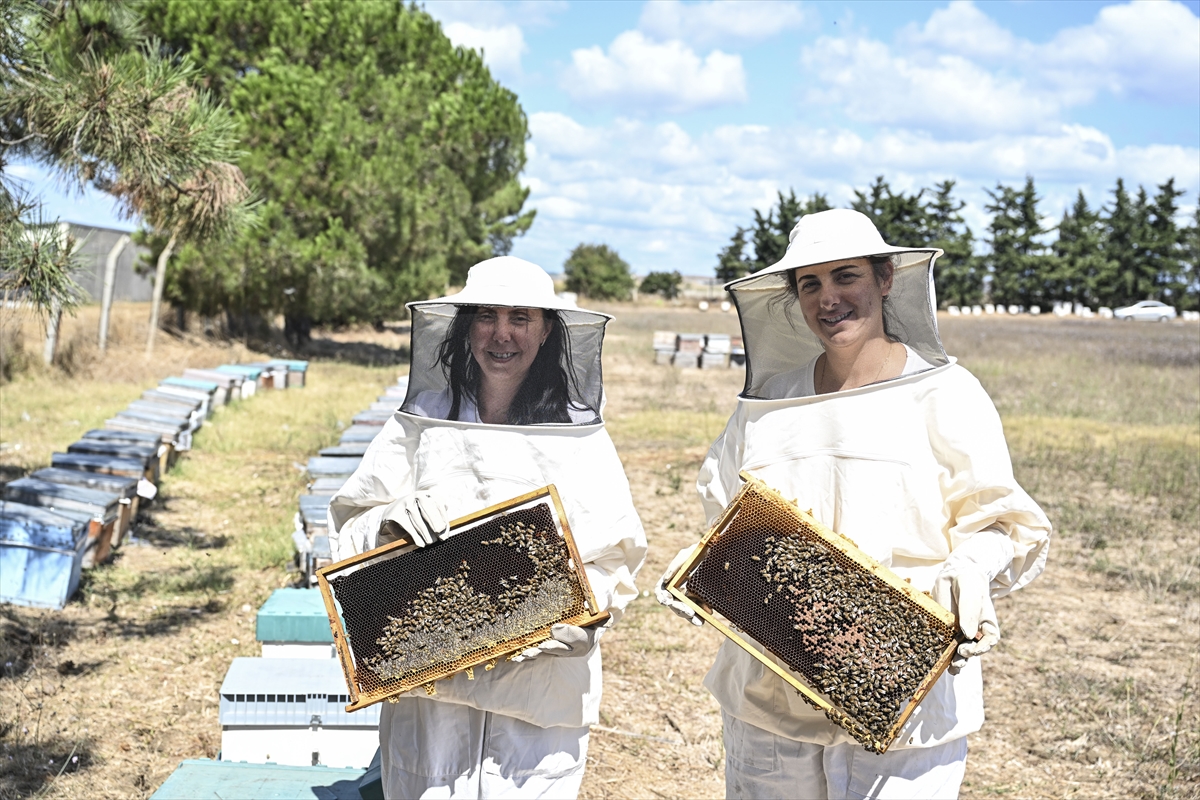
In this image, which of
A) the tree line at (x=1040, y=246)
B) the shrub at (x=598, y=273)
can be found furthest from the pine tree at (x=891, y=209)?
the shrub at (x=598, y=273)

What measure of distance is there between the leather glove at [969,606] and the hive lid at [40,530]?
5.53 metres

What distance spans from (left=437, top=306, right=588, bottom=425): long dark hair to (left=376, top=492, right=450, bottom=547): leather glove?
12.0 inches

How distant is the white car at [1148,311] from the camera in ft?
152

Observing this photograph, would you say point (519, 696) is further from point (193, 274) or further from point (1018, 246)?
point (1018, 246)

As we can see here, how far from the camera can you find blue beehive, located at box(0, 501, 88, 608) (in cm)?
611

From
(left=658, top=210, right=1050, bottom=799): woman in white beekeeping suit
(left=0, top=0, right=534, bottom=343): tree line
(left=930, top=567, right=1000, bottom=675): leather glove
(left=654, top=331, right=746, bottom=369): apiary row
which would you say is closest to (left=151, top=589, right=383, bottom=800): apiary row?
(left=658, top=210, right=1050, bottom=799): woman in white beekeeping suit

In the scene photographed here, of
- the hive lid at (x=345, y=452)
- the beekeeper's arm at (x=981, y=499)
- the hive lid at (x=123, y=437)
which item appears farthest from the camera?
the hive lid at (x=123, y=437)

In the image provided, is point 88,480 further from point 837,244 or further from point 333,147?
point 333,147

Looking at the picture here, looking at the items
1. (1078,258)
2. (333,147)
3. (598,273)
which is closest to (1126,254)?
(1078,258)

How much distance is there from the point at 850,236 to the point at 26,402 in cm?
1360

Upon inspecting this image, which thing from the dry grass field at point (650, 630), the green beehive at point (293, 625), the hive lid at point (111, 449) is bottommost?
the dry grass field at point (650, 630)

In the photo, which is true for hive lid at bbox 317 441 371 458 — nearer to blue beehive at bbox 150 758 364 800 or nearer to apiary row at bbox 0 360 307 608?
apiary row at bbox 0 360 307 608

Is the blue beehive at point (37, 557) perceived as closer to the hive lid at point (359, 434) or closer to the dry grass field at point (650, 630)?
the dry grass field at point (650, 630)

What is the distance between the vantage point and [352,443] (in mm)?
7805
